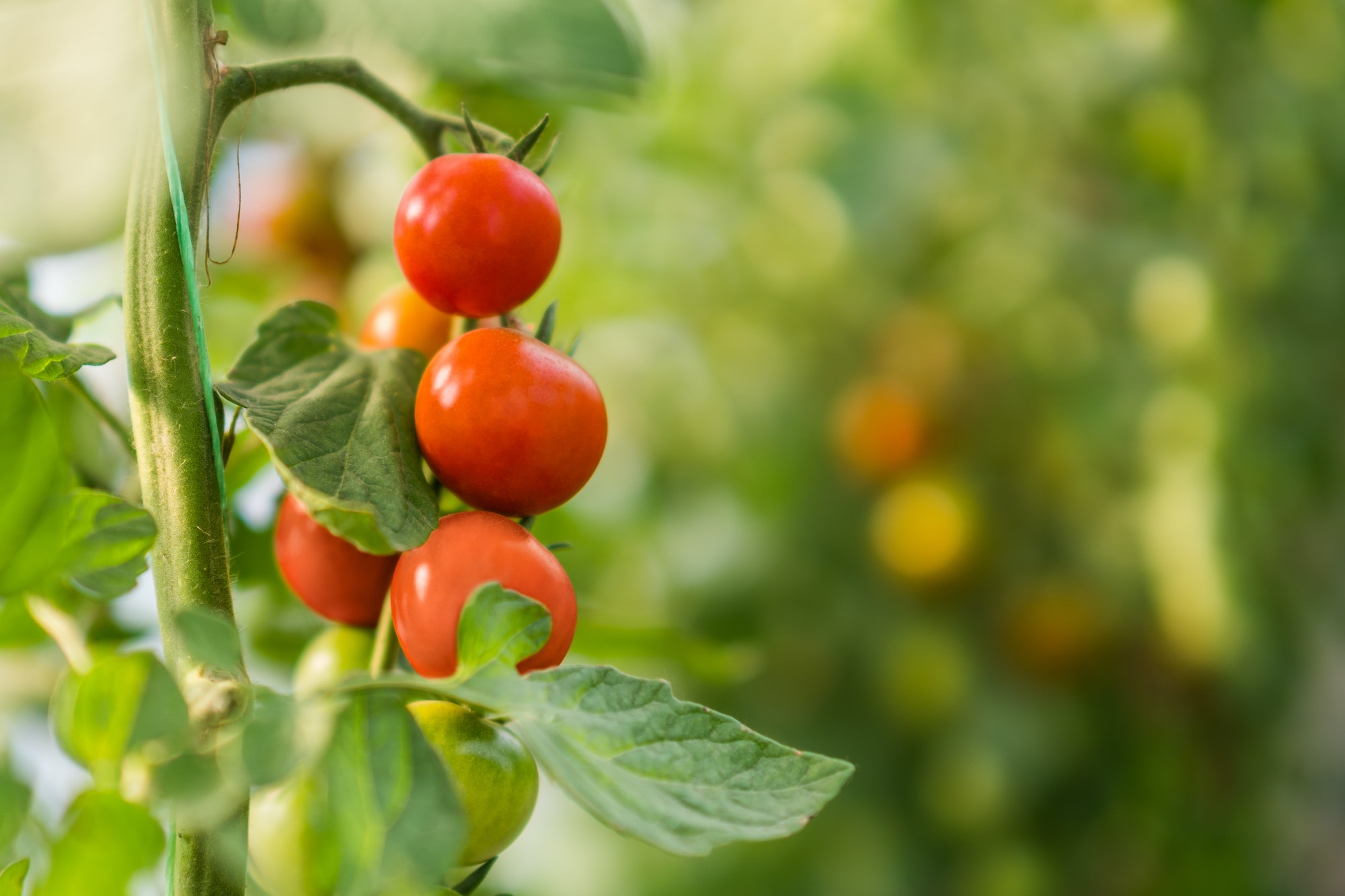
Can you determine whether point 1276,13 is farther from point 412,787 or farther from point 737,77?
point 412,787

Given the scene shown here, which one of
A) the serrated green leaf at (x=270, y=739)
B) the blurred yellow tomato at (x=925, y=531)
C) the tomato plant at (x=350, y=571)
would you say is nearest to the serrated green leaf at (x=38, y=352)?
the tomato plant at (x=350, y=571)

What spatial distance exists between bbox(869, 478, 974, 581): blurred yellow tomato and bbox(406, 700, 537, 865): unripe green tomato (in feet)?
2.49

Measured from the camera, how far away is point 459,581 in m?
0.22

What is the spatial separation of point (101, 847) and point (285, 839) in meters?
0.08

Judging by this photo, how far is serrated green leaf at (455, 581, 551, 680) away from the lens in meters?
0.19

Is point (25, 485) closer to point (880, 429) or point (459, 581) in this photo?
point (459, 581)

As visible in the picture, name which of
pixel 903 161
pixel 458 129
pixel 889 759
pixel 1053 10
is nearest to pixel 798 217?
pixel 903 161

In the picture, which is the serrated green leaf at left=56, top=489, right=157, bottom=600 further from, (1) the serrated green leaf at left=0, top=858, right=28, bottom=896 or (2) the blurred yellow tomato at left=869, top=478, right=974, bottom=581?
(2) the blurred yellow tomato at left=869, top=478, right=974, bottom=581

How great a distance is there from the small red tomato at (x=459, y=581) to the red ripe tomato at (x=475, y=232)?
0.19 ft

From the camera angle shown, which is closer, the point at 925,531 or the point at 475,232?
the point at 475,232

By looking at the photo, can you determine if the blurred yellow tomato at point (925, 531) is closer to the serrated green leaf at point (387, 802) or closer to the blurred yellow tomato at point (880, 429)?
the blurred yellow tomato at point (880, 429)

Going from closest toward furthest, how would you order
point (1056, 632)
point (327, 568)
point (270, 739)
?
1. point (270, 739)
2. point (327, 568)
3. point (1056, 632)

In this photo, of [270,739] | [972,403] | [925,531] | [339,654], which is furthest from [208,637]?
[972,403]

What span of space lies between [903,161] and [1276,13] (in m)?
0.46
